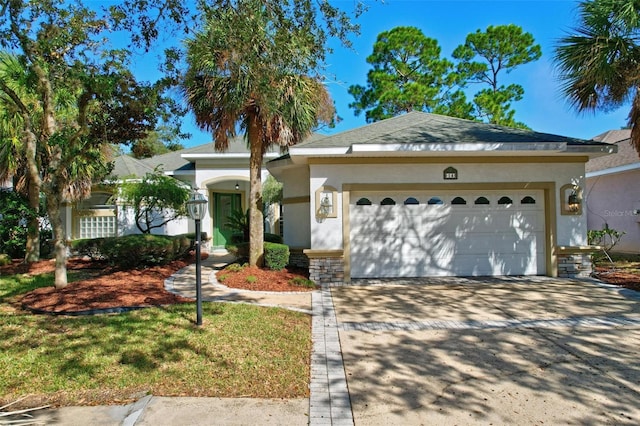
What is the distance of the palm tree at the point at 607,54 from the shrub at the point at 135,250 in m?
11.0

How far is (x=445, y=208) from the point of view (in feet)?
30.6

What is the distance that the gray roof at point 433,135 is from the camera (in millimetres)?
8742

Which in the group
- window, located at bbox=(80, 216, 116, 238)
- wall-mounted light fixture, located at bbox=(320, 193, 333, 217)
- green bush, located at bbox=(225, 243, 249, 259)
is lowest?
green bush, located at bbox=(225, 243, 249, 259)

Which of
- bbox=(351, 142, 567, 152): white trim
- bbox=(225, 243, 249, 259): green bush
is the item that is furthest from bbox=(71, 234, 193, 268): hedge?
bbox=(351, 142, 567, 152): white trim

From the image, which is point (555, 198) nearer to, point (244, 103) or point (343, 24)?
point (343, 24)

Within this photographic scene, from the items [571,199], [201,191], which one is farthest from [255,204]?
[571,199]

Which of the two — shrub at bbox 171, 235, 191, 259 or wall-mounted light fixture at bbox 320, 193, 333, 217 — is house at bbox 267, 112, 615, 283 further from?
shrub at bbox 171, 235, 191, 259

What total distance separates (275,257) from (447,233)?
175 inches

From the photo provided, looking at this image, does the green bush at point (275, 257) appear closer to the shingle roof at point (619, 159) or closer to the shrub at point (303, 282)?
the shrub at point (303, 282)

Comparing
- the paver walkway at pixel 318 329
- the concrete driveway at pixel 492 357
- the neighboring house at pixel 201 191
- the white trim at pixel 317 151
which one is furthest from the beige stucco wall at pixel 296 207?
the neighboring house at pixel 201 191

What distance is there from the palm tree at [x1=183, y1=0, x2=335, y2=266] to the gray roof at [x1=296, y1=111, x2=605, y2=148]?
0.92 meters

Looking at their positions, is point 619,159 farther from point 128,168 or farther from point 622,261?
point 128,168

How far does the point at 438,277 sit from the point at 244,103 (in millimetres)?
6391

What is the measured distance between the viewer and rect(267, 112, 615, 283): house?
888 centimetres
